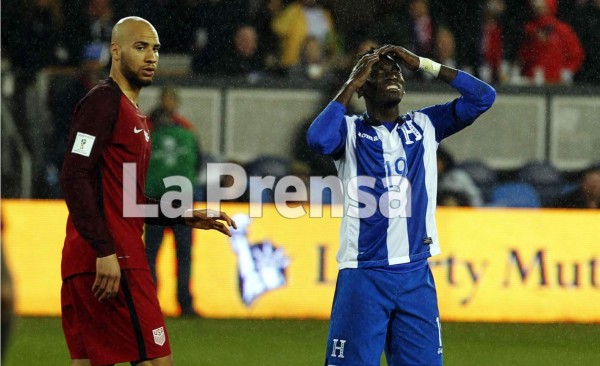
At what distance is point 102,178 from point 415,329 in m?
1.45

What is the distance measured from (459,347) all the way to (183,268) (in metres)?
2.46

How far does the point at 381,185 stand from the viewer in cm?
498

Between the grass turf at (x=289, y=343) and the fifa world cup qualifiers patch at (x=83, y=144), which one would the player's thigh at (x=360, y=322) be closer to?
the fifa world cup qualifiers patch at (x=83, y=144)

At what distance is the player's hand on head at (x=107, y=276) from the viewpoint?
14.4 ft

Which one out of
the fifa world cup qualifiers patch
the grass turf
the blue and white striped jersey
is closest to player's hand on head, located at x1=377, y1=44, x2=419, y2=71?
the blue and white striped jersey

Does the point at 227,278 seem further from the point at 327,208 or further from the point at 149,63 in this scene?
the point at 149,63

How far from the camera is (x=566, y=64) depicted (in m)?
11.8

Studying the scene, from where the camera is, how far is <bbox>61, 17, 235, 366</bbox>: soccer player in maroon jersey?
4426 mm

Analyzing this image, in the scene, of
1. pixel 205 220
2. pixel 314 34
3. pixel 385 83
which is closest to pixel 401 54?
pixel 385 83

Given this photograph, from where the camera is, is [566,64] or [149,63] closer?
[149,63]

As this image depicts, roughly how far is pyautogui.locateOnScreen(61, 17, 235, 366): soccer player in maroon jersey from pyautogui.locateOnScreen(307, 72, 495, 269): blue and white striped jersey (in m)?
0.81

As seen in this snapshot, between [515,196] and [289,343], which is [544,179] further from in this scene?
[289,343]

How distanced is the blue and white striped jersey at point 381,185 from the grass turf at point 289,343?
103 inches

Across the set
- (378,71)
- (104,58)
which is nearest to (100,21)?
(104,58)
